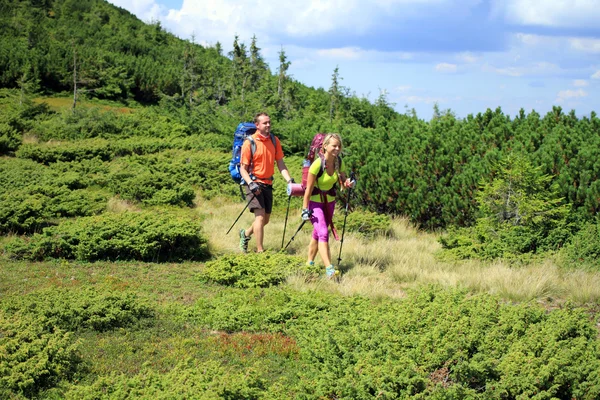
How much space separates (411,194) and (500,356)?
7511 millimetres

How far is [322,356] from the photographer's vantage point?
4.95m

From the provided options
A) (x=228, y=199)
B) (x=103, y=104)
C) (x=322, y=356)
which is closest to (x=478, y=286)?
(x=322, y=356)

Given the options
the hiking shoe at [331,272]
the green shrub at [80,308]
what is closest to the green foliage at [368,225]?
the hiking shoe at [331,272]

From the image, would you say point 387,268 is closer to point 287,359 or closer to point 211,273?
point 211,273

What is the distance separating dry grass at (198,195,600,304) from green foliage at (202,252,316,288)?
269 millimetres

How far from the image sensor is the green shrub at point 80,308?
18.9 feet

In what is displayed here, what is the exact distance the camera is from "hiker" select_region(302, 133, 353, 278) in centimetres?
787

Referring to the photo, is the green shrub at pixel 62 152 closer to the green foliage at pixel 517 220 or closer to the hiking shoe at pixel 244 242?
the hiking shoe at pixel 244 242

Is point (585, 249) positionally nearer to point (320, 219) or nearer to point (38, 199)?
point (320, 219)

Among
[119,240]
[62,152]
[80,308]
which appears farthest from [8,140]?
[80,308]

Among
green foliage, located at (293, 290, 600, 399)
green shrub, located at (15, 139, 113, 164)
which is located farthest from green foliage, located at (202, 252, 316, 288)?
green shrub, located at (15, 139, 113, 164)

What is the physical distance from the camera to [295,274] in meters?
7.91

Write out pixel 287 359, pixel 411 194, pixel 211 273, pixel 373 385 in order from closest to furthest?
pixel 373 385, pixel 287 359, pixel 211 273, pixel 411 194

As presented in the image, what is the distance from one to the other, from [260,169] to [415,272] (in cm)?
265
